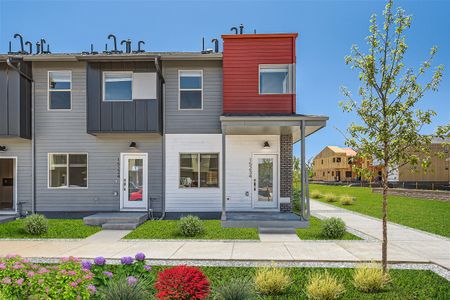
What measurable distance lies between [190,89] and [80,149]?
5.22m

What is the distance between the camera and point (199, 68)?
1345cm

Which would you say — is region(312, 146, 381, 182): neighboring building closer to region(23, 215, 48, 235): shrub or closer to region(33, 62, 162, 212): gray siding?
region(33, 62, 162, 212): gray siding

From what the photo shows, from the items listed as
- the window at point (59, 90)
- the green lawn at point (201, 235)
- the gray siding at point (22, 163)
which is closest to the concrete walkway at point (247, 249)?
the green lawn at point (201, 235)

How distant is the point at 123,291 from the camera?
13.3 ft

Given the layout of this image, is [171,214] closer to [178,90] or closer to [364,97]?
[178,90]

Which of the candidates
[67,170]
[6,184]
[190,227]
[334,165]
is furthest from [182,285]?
[334,165]

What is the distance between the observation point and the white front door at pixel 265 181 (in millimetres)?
13172

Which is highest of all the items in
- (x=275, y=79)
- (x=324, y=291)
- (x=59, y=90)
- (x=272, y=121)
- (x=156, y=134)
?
(x=275, y=79)

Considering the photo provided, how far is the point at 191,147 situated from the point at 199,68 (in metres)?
3.29

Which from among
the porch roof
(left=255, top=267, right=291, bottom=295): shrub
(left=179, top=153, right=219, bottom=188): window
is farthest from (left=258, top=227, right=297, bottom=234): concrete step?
(left=255, top=267, right=291, bottom=295): shrub

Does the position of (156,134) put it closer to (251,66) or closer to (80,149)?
(80,149)

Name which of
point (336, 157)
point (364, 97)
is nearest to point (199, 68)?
point (364, 97)

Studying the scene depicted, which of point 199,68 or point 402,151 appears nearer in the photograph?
point 402,151

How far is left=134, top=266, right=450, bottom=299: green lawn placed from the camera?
5.04 metres
